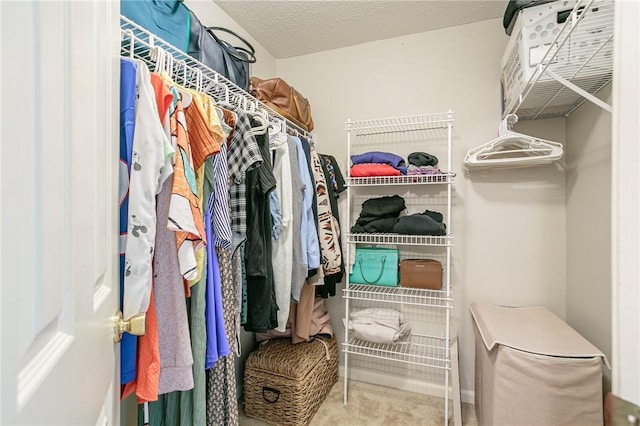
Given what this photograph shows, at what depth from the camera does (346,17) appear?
1.97 m

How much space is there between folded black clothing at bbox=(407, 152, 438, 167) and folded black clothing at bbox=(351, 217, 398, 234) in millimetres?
384

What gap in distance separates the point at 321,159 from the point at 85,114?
5.33ft

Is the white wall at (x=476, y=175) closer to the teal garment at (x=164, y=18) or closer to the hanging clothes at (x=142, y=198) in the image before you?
the teal garment at (x=164, y=18)

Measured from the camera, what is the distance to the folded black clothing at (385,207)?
76.4 inches

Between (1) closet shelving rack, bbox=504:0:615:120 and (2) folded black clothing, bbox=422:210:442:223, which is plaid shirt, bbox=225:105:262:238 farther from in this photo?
(2) folded black clothing, bbox=422:210:442:223

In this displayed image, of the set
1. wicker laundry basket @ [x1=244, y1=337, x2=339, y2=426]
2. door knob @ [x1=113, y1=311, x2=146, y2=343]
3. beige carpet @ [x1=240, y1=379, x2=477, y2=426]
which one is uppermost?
door knob @ [x1=113, y1=311, x2=146, y2=343]

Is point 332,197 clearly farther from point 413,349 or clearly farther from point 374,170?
point 413,349

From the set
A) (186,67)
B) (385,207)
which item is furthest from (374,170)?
(186,67)

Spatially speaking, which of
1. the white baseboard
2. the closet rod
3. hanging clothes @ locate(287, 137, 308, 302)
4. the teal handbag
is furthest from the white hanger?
the white baseboard

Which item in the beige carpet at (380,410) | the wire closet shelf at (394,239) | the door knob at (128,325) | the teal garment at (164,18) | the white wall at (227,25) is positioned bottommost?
the beige carpet at (380,410)

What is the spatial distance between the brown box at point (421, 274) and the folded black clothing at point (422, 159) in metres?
0.62

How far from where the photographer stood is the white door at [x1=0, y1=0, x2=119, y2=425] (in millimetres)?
265

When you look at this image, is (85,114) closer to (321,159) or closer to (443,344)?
(321,159)

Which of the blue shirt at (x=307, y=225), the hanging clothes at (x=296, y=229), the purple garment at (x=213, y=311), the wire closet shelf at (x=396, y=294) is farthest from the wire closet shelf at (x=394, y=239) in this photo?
the purple garment at (x=213, y=311)
